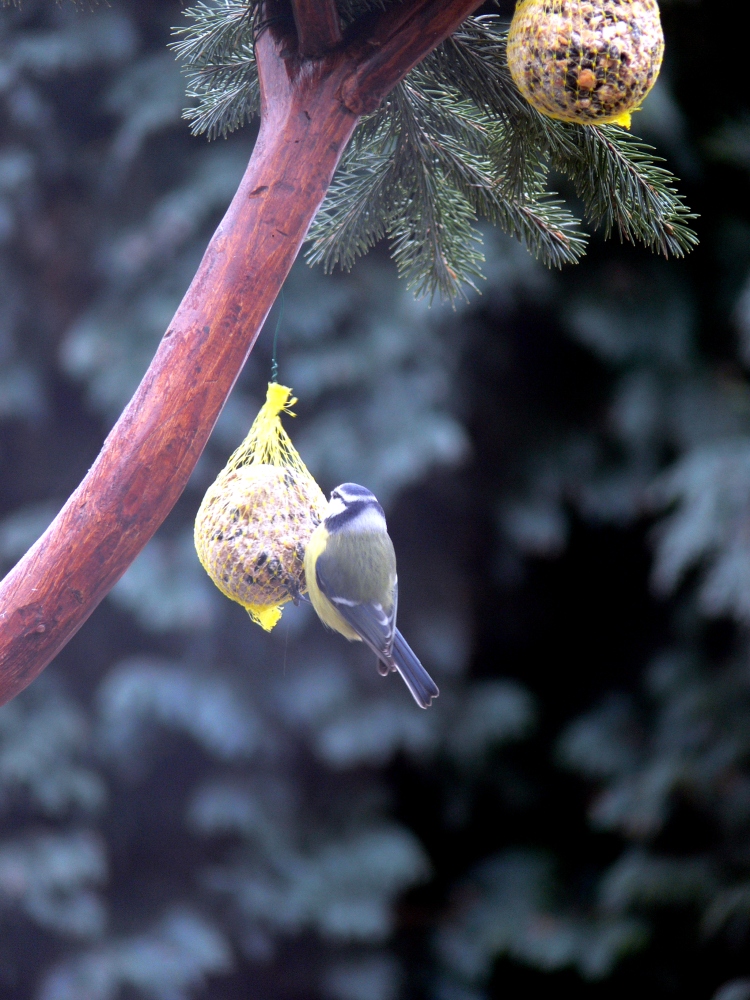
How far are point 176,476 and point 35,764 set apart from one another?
1636 mm

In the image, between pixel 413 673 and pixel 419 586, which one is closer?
pixel 413 673

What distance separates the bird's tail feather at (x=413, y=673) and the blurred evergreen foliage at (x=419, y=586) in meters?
1.11

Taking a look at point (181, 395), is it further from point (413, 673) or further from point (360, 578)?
point (413, 673)

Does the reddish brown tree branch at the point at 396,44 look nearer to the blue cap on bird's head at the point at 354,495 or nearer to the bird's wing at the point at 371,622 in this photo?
the blue cap on bird's head at the point at 354,495

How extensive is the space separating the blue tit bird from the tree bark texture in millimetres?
199

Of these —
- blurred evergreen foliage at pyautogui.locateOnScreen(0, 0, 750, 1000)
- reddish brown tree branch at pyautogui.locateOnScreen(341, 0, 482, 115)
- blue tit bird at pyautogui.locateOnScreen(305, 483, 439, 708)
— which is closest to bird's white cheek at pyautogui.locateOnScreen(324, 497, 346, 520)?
blue tit bird at pyautogui.locateOnScreen(305, 483, 439, 708)

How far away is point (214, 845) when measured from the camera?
242 centimetres

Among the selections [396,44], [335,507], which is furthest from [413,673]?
[396,44]

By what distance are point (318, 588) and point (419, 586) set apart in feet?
4.95

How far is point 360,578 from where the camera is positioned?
0.95 meters

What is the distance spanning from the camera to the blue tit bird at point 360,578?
928mm

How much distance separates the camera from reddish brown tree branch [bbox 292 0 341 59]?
0.73 meters

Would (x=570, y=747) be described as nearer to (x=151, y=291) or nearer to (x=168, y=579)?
(x=168, y=579)

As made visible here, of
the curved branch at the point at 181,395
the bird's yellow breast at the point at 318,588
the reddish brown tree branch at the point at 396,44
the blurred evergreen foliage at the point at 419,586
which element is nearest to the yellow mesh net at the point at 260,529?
the bird's yellow breast at the point at 318,588
